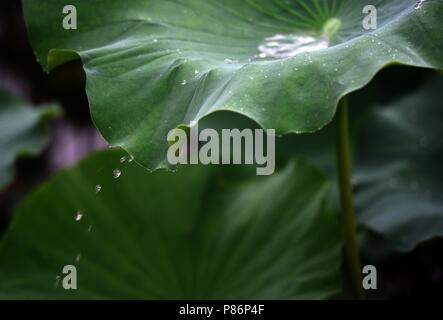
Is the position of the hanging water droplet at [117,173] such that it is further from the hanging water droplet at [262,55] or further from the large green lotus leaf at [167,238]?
the hanging water droplet at [262,55]

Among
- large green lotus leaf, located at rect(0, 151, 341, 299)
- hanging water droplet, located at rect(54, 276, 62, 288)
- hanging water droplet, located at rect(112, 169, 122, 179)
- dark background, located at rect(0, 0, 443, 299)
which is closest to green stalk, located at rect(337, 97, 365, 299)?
large green lotus leaf, located at rect(0, 151, 341, 299)

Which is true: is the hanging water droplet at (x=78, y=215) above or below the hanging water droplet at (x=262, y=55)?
below

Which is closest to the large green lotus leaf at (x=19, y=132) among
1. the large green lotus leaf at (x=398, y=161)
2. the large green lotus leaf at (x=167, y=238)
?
the large green lotus leaf at (x=167, y=238)

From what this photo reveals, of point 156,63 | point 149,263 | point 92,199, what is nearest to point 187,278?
point 149,263

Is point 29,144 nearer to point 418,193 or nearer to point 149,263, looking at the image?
point 149,263

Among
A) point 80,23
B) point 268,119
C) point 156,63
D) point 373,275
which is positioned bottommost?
point 373,275

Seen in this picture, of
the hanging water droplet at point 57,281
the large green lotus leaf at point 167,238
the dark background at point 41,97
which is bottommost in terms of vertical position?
the hanging water droplet at point 57,281
